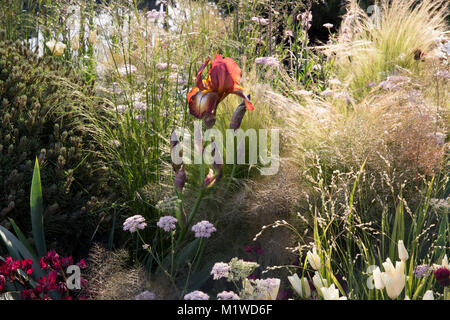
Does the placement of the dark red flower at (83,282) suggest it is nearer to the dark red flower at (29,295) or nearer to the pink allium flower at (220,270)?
the dark red flower at (29,295)

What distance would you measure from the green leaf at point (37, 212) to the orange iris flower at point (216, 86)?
2.77ft

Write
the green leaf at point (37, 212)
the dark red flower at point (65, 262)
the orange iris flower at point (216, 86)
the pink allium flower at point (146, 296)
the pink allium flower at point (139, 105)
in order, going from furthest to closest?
the pink allium flower at point (139, 105)
the green leaf at point (37, 212)
the orange iris flower at point (216, 86)
the dark red flower at point (65, 262)
the pink allium flower at point (146, 296)

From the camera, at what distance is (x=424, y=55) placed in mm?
4426

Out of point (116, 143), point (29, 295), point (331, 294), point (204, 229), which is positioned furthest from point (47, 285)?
point (116, 143)

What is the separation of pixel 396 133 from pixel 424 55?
1.60 meters

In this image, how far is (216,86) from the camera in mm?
2545

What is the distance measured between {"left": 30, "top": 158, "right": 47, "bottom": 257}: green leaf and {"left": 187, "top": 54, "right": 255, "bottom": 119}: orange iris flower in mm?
844

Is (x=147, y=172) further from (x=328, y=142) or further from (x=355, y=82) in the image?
(x=355, y=82)

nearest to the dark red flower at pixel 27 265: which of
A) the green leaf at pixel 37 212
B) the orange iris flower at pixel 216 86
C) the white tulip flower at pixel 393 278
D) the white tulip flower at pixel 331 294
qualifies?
the green leaf at pixel 37 212

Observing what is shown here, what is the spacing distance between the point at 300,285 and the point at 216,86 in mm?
1053

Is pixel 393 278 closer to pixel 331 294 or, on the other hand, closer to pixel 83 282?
pixel 331 294

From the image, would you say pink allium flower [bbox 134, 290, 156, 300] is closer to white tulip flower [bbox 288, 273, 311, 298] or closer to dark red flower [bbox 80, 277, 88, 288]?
dark red flower [bbox 80, 277, 88, 288]

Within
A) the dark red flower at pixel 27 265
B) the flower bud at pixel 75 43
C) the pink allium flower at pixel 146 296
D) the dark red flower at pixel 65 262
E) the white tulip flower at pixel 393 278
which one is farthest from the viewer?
the flower bud at pixel 75 43

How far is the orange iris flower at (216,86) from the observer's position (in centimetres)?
250
